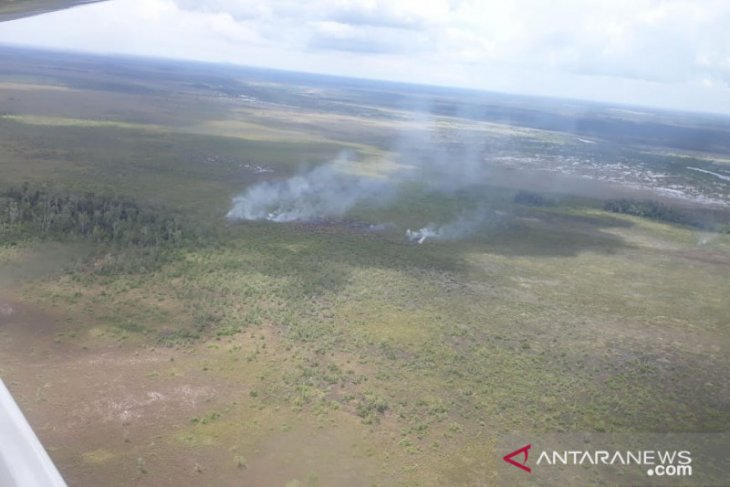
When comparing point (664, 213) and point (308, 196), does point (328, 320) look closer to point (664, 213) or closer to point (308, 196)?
point (308, 196)

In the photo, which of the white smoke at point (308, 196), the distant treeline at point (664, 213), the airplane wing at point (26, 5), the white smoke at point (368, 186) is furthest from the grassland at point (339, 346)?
the airplane wing at point (26, 5)

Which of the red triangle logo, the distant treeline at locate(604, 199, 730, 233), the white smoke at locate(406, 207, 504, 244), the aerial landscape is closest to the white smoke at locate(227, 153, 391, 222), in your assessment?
the aerial landscape

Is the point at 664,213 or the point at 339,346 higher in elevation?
the point at 664,213

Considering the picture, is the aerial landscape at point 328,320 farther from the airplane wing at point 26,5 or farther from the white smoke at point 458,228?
the airplane wing at point 26,5

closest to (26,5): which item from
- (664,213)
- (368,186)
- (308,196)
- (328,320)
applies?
(328,320)

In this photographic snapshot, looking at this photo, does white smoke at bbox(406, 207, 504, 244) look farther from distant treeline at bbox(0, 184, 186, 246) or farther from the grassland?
distant treeline at bbox(0, 184, 186, 246)
